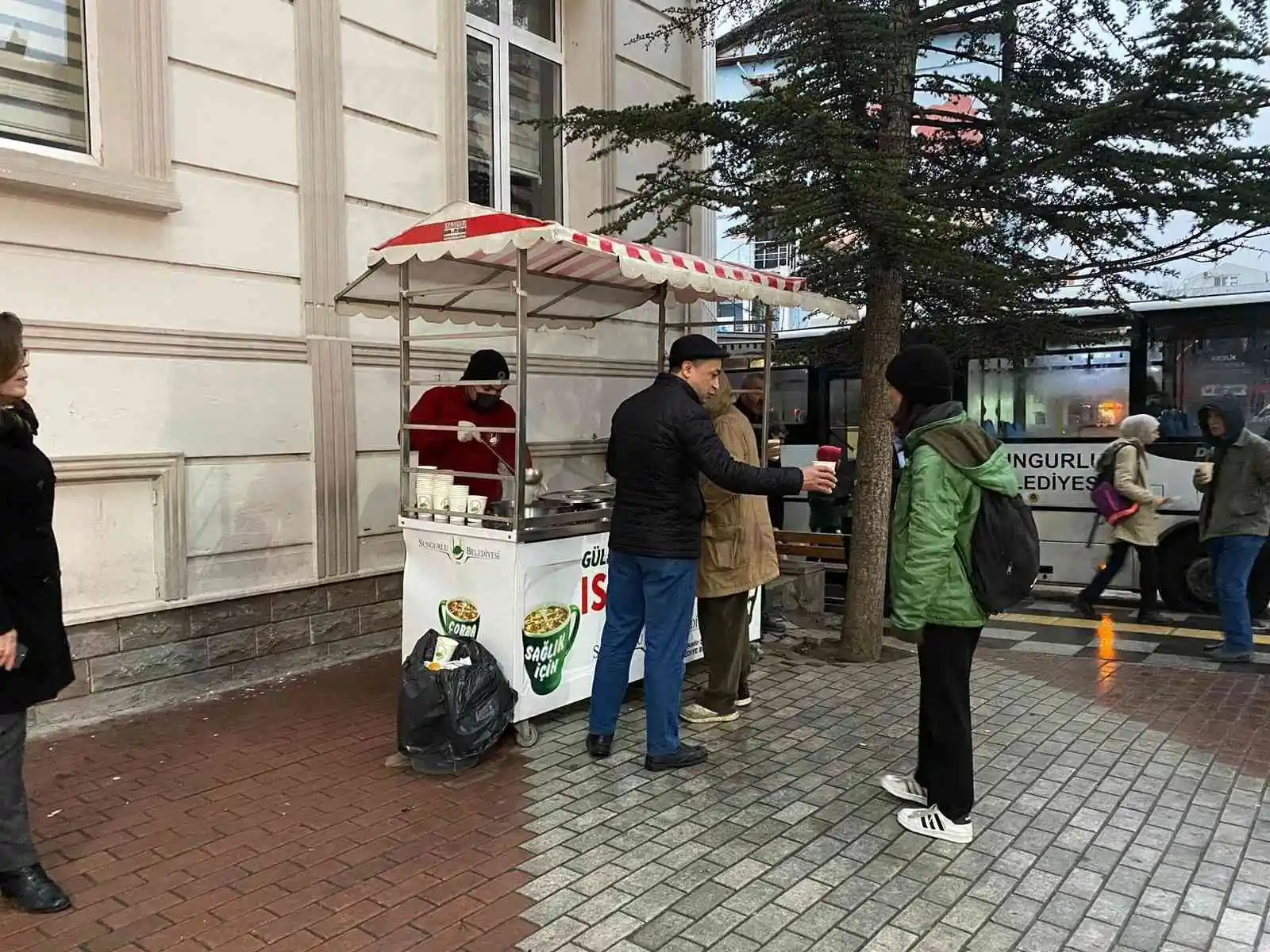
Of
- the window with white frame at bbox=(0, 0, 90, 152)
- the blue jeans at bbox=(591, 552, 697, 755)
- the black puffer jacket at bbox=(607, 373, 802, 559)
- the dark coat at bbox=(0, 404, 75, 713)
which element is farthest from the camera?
the window with white frame at bbox=(0, 0, 90, 152)

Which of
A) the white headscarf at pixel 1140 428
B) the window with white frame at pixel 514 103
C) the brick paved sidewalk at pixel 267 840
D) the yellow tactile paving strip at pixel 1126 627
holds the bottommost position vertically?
the yellow tactile paving strip at pixel 1126 627

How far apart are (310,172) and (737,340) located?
3.54 metres

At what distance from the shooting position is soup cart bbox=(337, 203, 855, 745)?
4.55 metres

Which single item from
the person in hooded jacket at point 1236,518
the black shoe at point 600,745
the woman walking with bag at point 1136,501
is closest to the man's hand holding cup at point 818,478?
the black shoe at point 600,745

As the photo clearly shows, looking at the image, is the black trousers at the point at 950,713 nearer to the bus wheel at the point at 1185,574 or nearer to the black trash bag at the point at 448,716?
the black trash bag at the point at 448,716

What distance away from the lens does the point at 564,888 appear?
3.33 m

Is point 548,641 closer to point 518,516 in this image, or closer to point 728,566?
point 518,516

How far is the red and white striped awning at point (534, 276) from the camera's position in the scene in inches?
173

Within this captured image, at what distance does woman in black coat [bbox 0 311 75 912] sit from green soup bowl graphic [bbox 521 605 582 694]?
208cm

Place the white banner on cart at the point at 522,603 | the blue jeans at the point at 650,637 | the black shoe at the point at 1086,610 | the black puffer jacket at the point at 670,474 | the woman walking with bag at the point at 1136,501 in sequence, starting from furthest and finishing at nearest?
1. the black shoe at the point at 1086,610
2. the woman walking with bag at the point at 1136,501
3. the white banner on cart at the point at 522,603
4. the blue jeans at the point at 650,637
5. the black puffer jacket at the point at 670,474

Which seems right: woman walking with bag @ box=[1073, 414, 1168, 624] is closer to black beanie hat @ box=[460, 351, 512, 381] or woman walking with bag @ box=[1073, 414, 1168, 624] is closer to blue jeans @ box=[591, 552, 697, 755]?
blue jeans @ box=[591, 552, 697, 755]

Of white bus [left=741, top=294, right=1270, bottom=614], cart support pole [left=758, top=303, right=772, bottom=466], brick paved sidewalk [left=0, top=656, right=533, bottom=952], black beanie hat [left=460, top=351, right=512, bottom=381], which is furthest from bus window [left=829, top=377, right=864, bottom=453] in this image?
brick paved sidewalk [left=0, top=656, right=533, bottom=952]

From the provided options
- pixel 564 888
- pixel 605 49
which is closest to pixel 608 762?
pixel 564 888

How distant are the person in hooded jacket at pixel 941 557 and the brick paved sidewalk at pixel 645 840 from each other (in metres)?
0.29
